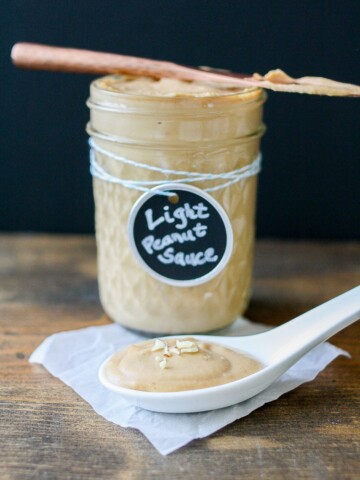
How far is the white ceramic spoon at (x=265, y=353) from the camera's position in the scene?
0.60 m

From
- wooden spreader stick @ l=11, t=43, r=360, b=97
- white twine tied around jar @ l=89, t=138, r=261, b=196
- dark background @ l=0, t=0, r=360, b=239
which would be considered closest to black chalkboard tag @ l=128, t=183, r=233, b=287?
white twine tied around jar @ l=89, t=138, r=261, b=196

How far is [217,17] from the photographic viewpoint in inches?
38.6

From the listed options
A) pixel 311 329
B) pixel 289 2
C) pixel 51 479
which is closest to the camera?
pixel 51 479

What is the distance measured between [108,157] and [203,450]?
34 centimetres

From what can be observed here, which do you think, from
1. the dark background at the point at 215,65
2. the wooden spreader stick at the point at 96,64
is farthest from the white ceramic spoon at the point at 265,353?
the dark background at the point at 215,65

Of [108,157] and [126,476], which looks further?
[108,157]

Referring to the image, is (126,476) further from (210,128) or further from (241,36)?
(241,36)

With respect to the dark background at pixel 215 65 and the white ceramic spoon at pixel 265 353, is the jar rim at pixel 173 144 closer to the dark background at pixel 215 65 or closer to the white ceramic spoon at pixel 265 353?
the white ceramic spoon at pixel 265 353

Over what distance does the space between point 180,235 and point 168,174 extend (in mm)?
70

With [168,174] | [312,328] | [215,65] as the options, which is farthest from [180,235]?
[215,65]

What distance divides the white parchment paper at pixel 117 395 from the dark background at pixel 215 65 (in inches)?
13.5

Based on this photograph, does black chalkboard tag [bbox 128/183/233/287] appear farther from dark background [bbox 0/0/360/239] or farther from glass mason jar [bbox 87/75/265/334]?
dark background [bbox 0/0/360/239]

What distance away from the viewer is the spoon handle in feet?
2.19

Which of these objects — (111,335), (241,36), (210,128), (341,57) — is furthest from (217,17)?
(111,335)
